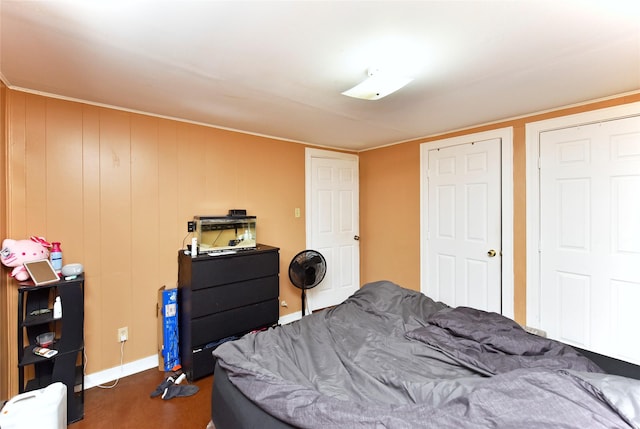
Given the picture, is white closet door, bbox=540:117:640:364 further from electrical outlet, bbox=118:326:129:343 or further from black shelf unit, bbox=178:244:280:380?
electrical outlet, bbox=118:326:129:343

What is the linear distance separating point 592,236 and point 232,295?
299cm

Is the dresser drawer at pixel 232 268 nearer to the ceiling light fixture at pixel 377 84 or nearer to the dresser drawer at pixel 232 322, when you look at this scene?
the dresser drawer at pixel 232 322

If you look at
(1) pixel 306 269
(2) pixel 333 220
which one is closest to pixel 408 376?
(1) pixel 306 269

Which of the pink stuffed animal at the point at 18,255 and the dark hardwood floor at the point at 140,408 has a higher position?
the pink stuffed animal at the point at 18,255

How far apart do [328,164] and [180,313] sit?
2441 mm

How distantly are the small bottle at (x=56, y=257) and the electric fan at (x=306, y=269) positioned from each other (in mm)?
1815

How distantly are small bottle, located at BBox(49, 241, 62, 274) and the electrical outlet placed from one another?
2.25 ft

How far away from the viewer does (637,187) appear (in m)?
2.11

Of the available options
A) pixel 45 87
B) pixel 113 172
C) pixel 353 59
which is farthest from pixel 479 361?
pixel 45 87

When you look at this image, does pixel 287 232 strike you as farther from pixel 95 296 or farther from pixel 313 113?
pixel 95 296

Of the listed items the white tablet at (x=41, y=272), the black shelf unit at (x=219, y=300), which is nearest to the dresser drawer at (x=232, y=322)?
the black shelf unit at (x=219, y=300)

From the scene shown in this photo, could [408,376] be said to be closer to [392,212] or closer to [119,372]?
[119,372]

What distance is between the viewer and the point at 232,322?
2424mm

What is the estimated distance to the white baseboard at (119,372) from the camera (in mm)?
2217
